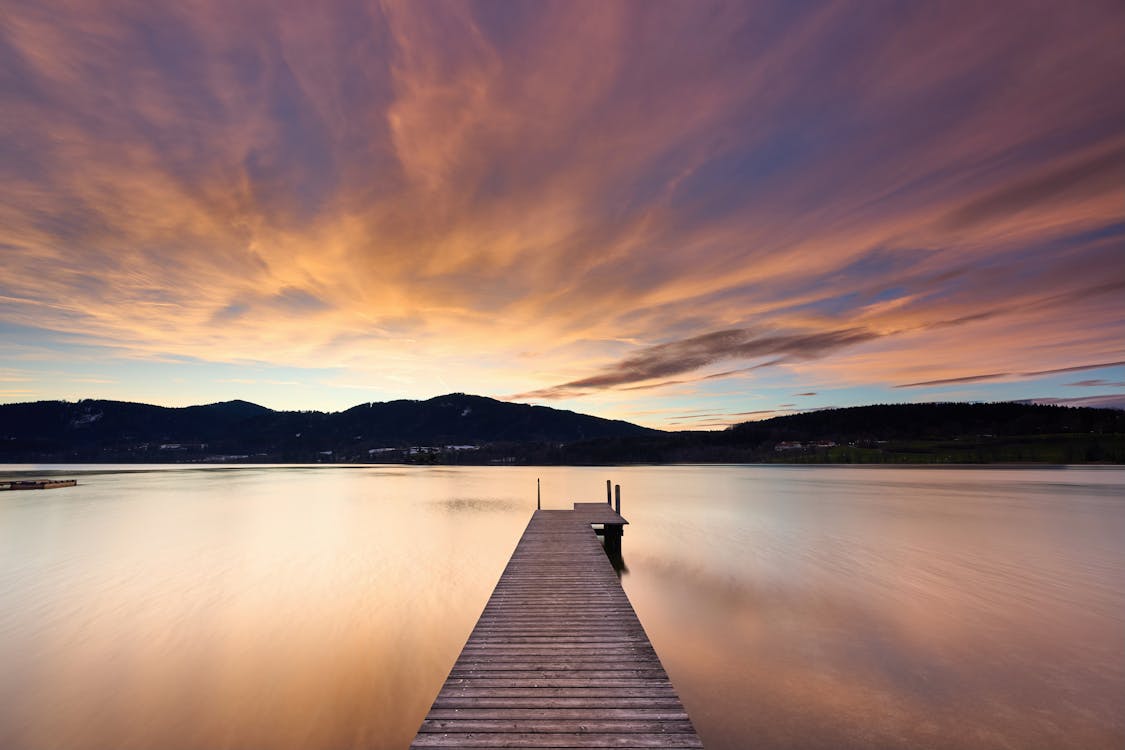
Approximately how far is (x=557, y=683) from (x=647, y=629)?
7.48 m

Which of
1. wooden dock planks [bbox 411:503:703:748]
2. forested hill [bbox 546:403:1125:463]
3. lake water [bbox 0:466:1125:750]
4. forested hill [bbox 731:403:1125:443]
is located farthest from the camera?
forested hill [bbox 731:403:1125:443]

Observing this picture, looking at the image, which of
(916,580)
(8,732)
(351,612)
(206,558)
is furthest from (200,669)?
(916,580)

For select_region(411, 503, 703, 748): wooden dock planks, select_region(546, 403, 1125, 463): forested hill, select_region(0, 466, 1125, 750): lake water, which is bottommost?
select_region(0, 466, 1125, 750): lake water

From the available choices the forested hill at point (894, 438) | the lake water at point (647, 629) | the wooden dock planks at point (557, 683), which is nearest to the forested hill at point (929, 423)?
the forested hill at point (894, 438)

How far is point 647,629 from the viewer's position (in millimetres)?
13602

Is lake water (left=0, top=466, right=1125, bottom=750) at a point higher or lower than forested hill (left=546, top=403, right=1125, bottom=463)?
lower

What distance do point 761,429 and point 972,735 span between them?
17791 cm

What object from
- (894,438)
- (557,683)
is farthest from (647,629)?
(894,438)

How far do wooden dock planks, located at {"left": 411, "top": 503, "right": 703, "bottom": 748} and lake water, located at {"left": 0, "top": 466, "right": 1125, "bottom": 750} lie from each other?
2115 millimetres

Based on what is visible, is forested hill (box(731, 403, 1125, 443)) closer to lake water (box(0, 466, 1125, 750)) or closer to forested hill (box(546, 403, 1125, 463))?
forested hill (box(546, 403, 1125, 463))

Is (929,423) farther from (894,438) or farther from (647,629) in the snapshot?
(647,629)

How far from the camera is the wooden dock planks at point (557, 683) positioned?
226 inches

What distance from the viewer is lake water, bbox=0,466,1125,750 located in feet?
29.3

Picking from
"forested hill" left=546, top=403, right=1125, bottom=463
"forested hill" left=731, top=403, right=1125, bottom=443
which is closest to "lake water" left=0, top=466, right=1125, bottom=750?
"forested hill" left=546, top=403, right=1125, bottom=463
